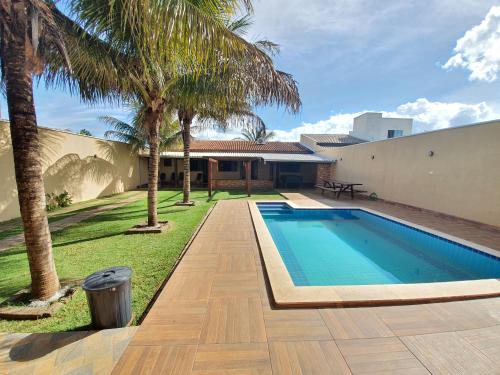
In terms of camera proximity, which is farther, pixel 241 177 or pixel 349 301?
pixel 241 177

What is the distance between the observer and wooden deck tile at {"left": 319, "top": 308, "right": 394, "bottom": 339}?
3088 millimetres

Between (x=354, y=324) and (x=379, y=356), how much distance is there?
573mm

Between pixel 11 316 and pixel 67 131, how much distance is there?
43.6ft

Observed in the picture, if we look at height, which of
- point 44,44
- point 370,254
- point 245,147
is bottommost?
point 370,254

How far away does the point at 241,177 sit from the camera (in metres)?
24.5

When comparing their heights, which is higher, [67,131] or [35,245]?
[67,131]

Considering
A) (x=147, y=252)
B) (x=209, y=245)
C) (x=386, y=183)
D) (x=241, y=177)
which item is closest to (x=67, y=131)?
(x=147, y=252)

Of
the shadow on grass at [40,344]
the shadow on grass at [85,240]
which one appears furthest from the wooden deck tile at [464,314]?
the shadow on grass at [85,240]

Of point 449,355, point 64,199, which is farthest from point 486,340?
point 64,199

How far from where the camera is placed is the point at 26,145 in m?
3.59

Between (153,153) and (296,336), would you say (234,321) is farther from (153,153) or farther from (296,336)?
(153,153)

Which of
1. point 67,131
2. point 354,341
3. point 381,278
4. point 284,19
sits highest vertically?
point 284,19

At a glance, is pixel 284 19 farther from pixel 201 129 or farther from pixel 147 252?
pixel 147 252

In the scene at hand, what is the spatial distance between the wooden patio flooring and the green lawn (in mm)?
942
